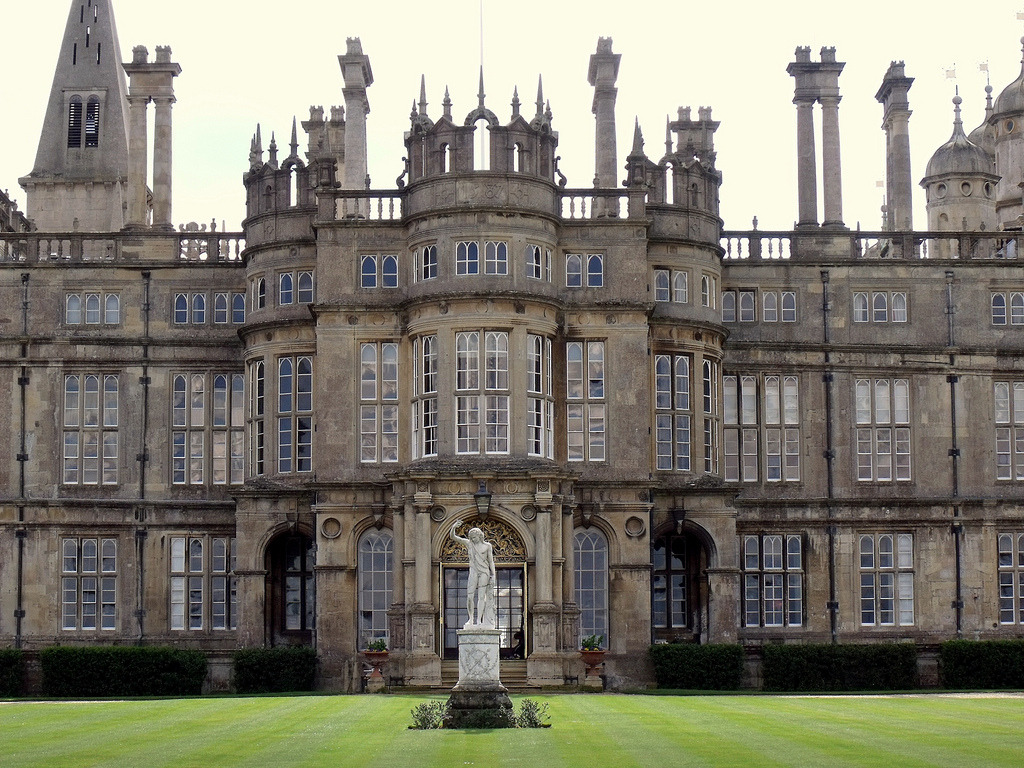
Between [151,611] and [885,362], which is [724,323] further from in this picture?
[151,611]

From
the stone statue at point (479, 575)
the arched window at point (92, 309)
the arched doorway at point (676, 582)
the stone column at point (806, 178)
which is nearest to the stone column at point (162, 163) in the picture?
the arched window at point (92, 309)

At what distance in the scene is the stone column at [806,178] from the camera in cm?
5469

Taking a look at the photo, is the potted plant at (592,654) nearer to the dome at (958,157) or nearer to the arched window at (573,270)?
the arched window at (573,270)

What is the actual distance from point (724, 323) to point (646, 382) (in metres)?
5.79

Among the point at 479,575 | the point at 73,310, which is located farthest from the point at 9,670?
the point at 479,575

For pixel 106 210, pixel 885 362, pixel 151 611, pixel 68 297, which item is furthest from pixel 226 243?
pixel 106 210

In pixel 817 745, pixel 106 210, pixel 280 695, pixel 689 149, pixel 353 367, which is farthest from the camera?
pixel 106 210

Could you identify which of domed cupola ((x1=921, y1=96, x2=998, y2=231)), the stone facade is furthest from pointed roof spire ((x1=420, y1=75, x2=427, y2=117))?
domed cupola ((x1=921, y1=96, x2=998, y2=231))

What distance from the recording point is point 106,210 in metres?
92.6

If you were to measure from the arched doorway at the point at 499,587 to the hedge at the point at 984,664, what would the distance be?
12.9m

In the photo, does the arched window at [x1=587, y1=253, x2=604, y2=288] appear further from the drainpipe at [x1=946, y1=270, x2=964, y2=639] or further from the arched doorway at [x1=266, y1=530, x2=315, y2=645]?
the drainpipe at [x1=946, y1=270, x2=964, y2=639]

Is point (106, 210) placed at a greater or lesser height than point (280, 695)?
greater

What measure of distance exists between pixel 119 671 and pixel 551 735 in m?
21.3

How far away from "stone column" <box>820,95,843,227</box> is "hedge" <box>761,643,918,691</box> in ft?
43.6
